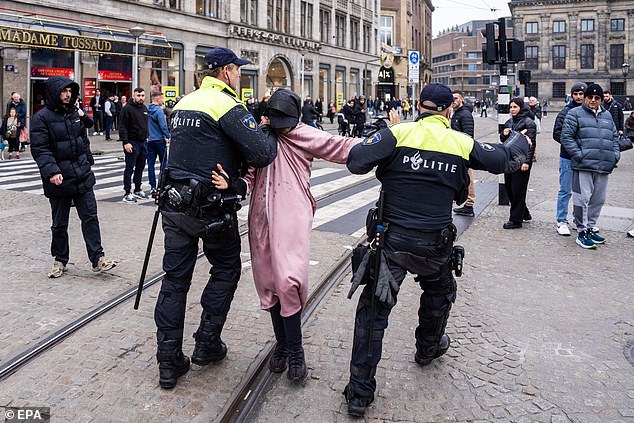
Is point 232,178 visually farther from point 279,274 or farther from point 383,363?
point 383,363

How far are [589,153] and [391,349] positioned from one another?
4.48m

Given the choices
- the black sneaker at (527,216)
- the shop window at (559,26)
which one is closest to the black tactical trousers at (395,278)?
the black sneaker at (527,216)

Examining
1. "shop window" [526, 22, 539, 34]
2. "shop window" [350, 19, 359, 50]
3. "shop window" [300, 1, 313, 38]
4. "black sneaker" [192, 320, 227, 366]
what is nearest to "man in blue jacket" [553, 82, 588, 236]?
"black sneaker" [192, 320, 227, 366]

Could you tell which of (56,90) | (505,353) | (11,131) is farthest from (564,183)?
(11,131)

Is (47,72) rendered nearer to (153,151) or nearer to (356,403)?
(153,151)

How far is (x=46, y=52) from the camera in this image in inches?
961

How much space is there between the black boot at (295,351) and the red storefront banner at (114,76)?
84.0ft

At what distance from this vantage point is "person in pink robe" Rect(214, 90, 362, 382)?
3840 millimetres

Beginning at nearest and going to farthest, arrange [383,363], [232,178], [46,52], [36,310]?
1. [232,178]
2. [383,363]
3. [36,310]
4. [46,52]

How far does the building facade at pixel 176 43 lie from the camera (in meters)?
23.6

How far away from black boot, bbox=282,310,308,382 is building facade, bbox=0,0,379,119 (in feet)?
27.7

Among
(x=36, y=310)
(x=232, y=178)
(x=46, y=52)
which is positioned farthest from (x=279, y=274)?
(x=46, y=52)

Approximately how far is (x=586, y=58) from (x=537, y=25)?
8.21 metres

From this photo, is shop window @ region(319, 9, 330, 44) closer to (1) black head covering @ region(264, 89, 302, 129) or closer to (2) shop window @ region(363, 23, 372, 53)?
(2) shop window @ region(363, 23, 372, 53)
